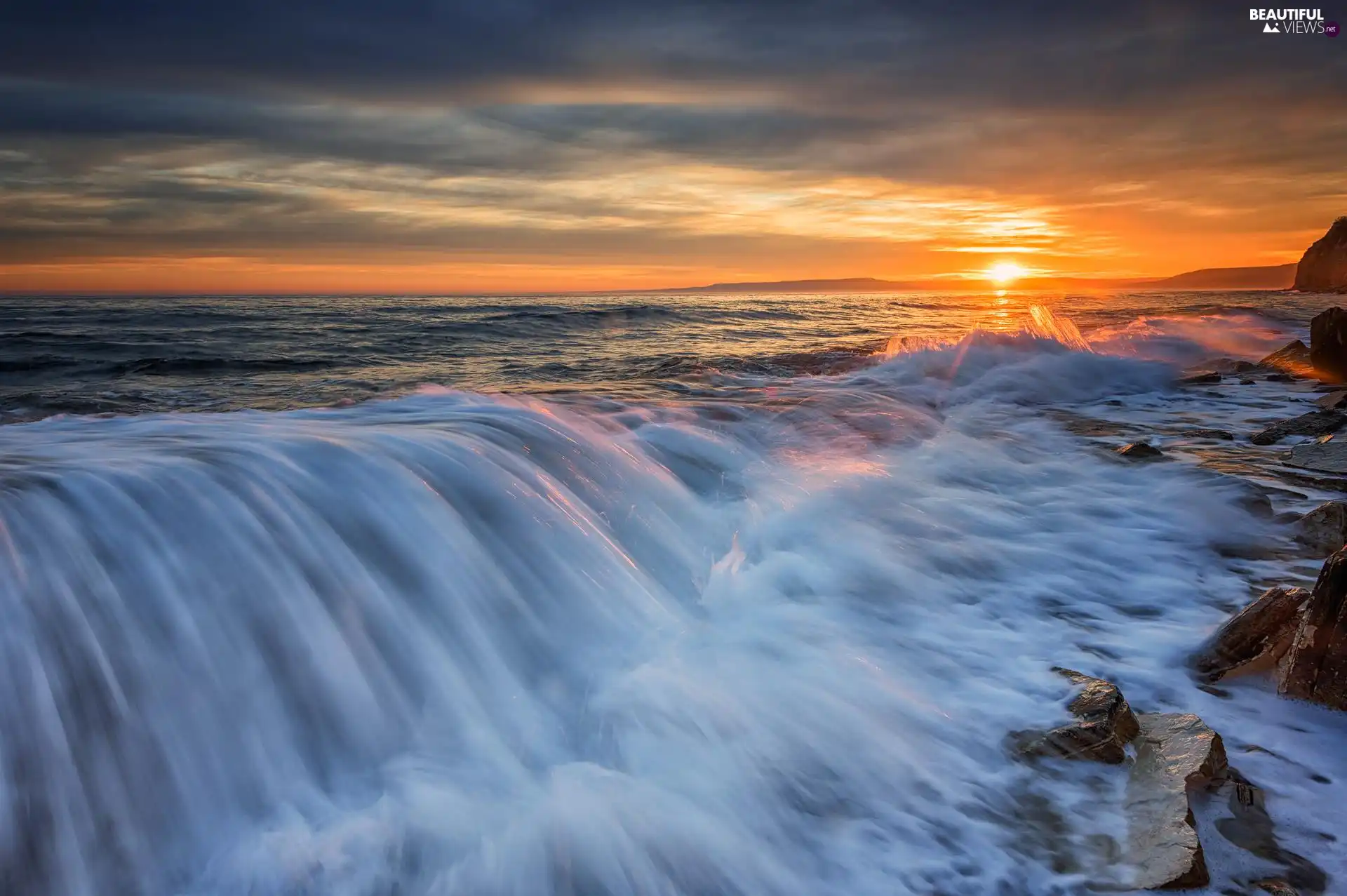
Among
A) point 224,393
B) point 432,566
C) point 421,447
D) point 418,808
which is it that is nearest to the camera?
point 418,808

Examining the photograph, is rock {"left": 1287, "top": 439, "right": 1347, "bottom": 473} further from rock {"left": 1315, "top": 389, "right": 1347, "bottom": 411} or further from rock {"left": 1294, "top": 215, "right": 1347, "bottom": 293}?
rock {"left": 1294, "top": 215, "right": 1347, "bottom": 293}

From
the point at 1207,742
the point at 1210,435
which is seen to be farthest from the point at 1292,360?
the point at 1207,742

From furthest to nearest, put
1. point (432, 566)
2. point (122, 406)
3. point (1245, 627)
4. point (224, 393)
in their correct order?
point (224, 393)
point (122, 406)
point (432, 566)
point (1245, 627)

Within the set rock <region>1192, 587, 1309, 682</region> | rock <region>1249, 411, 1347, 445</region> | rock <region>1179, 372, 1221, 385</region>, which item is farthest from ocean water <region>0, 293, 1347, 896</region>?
rock <region>1179, 372, 1221, 385</region>

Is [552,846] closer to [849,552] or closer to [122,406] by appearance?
[849,552]

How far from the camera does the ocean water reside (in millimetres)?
2199

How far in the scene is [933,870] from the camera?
7.35ft

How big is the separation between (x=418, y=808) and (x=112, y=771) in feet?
2.98

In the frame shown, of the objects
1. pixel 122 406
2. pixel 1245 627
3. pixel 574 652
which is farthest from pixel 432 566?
pixel 122 406

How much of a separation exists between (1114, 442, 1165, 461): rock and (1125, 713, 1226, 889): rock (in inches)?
191

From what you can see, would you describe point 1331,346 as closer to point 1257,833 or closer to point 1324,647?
point 1324,647

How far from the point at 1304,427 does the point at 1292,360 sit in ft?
24.0

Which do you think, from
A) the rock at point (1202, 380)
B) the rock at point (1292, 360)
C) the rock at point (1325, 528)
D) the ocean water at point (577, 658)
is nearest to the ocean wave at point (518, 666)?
the ocean water at point (577, 658)

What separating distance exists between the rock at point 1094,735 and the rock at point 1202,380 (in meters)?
11.8
